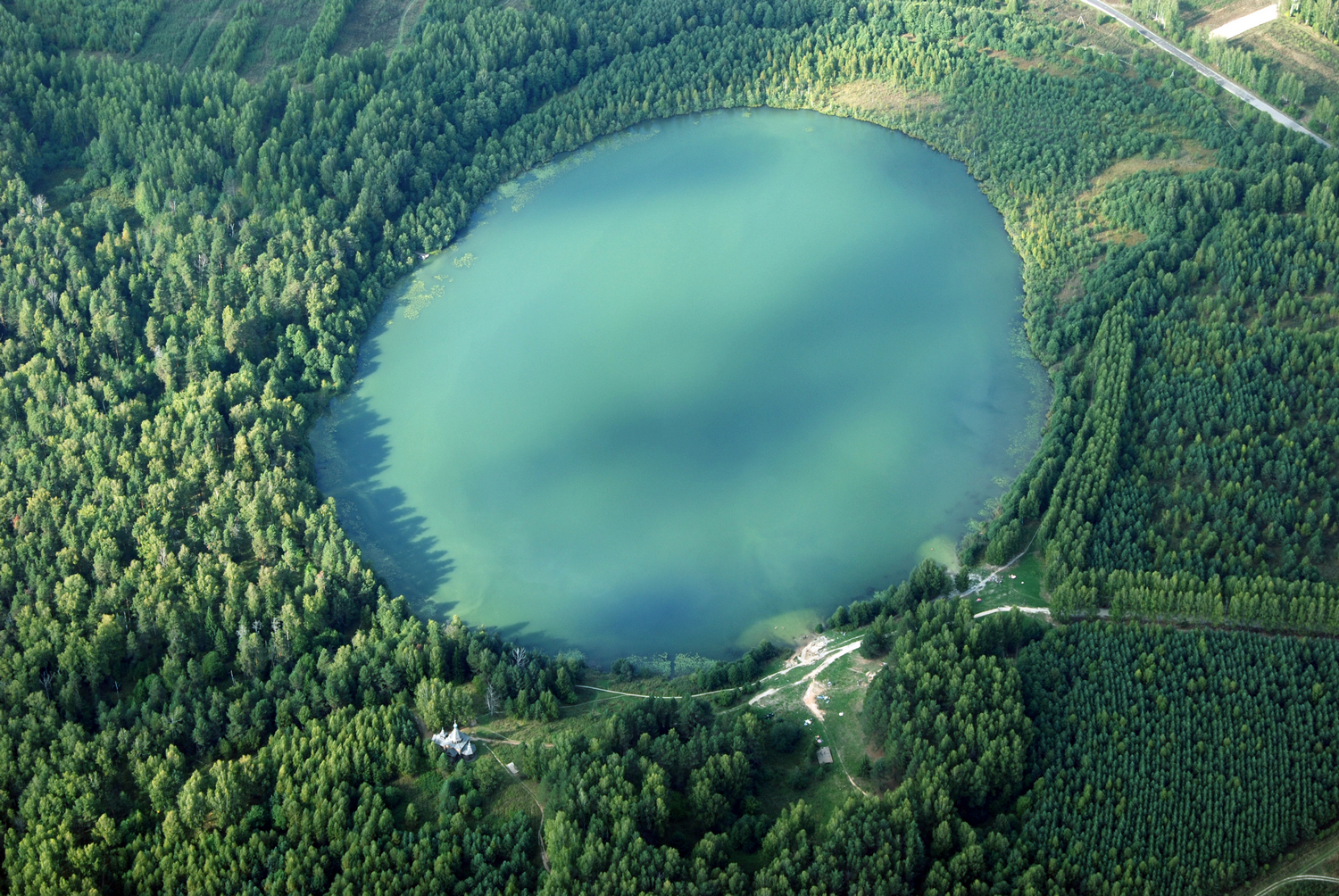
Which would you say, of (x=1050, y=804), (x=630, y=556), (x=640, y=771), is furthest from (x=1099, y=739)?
(x=630, y=556)

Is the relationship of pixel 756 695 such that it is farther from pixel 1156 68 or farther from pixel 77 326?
pixel 1156 68

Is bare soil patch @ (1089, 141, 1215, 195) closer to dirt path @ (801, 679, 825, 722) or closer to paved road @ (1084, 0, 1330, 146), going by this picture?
paved road @ (1084, 0, 1330, 146)

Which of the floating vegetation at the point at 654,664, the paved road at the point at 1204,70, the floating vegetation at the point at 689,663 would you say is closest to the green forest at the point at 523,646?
the floating vegetation at the point at 689,663

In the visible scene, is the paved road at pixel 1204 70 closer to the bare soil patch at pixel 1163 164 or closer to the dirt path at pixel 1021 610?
the bare soil patch at pixel 1163 164

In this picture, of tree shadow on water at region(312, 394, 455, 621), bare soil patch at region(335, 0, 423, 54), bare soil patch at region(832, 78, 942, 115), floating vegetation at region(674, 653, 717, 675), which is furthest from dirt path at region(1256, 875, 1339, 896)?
bare soil patch at region(335, 0, 423, 54)

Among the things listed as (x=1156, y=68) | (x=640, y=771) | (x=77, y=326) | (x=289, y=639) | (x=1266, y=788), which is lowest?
(x=1266, y=788)

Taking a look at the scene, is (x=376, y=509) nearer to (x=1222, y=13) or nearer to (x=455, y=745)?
(x=455, y=745)
